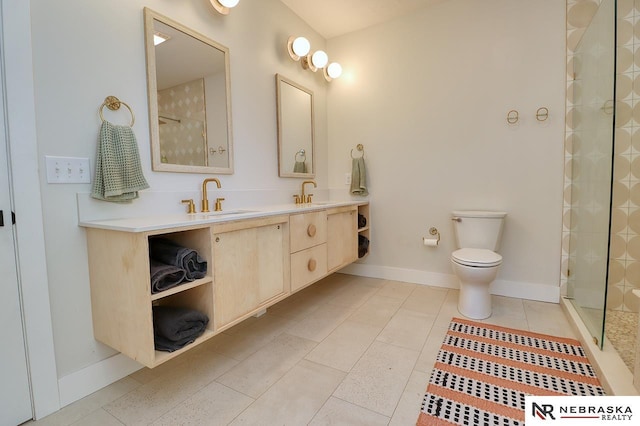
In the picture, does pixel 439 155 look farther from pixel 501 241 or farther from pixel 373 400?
pixel 373 400

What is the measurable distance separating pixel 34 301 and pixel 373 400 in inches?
58.3

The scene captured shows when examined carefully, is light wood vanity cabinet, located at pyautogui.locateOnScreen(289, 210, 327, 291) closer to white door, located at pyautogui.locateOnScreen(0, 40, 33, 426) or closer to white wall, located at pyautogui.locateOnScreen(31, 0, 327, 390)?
white wall, located at pyautogui.locateOnScreen(31, 0, 327, 390)

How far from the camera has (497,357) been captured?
1610 mm

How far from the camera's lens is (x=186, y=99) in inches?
70.3

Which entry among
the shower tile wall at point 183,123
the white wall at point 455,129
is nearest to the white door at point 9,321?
the shower tile wall at point 183,123

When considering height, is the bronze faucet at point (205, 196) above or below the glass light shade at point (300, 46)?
below

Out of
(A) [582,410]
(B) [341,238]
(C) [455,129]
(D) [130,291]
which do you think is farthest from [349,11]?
(A) [582,410]

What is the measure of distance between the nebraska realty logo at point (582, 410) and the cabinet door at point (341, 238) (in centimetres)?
146

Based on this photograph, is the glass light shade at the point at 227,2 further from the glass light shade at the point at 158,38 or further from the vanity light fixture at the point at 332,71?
the vanity light fixture at the point at 332,71

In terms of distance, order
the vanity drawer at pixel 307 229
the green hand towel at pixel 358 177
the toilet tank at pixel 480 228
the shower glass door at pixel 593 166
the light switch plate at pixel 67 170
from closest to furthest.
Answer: the light switch plate at pixel 67 170 < the shower glass door at pixel 593 166 < the vanity drawer at pixel 307 229 < the toilet tank at pixel 480 228 < the green hand towel at pixel 358 177

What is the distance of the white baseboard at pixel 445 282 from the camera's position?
2.36 metres

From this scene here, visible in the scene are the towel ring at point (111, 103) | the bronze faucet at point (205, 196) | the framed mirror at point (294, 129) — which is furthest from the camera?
the framed mirror at point (294, 129)

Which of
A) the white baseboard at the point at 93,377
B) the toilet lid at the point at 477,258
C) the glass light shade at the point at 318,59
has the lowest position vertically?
the white baseboard at the point at 93,377

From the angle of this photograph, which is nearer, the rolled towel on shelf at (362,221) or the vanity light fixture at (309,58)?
the vanity light fixture at (309,58)
